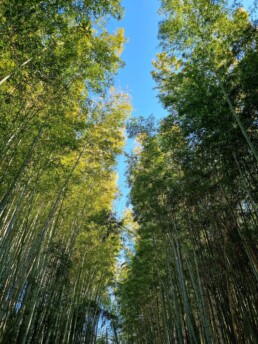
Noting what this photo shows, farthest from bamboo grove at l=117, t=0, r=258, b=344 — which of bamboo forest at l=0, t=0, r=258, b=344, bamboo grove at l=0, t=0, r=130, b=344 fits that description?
bamboo grove at l=0, t=0, r=130, b=344

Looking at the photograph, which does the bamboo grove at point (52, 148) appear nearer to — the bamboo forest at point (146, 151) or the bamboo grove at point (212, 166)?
the bamboo forest at point (146, 151)

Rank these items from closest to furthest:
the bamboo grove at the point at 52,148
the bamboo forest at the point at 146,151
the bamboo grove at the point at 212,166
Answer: the bamboo grove at the point at 52,148 < the bamboo forest at the point at 146,151 < the bamboo grove at the point at 212,166

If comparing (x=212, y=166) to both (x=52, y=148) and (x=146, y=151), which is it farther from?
(x=52, y=148)

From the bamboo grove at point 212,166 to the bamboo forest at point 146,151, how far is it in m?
0.03

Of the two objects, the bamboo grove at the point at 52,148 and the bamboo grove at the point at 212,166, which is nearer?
the bamboo grove at the point at 52,148

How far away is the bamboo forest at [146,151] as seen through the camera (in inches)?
160

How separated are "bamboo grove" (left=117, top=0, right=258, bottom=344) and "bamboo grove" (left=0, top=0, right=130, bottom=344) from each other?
154 centimetres

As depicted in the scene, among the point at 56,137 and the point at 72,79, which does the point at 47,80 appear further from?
the point at 56,137

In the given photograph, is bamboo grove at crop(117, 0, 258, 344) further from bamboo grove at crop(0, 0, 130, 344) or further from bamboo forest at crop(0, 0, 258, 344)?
bamboo grove at crop(0, 0, 130, 344)

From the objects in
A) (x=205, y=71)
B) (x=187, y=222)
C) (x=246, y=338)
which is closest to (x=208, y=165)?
(x=187, y=222)

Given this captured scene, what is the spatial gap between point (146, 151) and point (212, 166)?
247cm

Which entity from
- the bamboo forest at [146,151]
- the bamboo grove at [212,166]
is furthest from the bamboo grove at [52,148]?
the bamboo grove at [212,166]

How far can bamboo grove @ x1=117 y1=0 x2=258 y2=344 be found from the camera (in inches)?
167

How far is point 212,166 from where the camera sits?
→ 502cm
